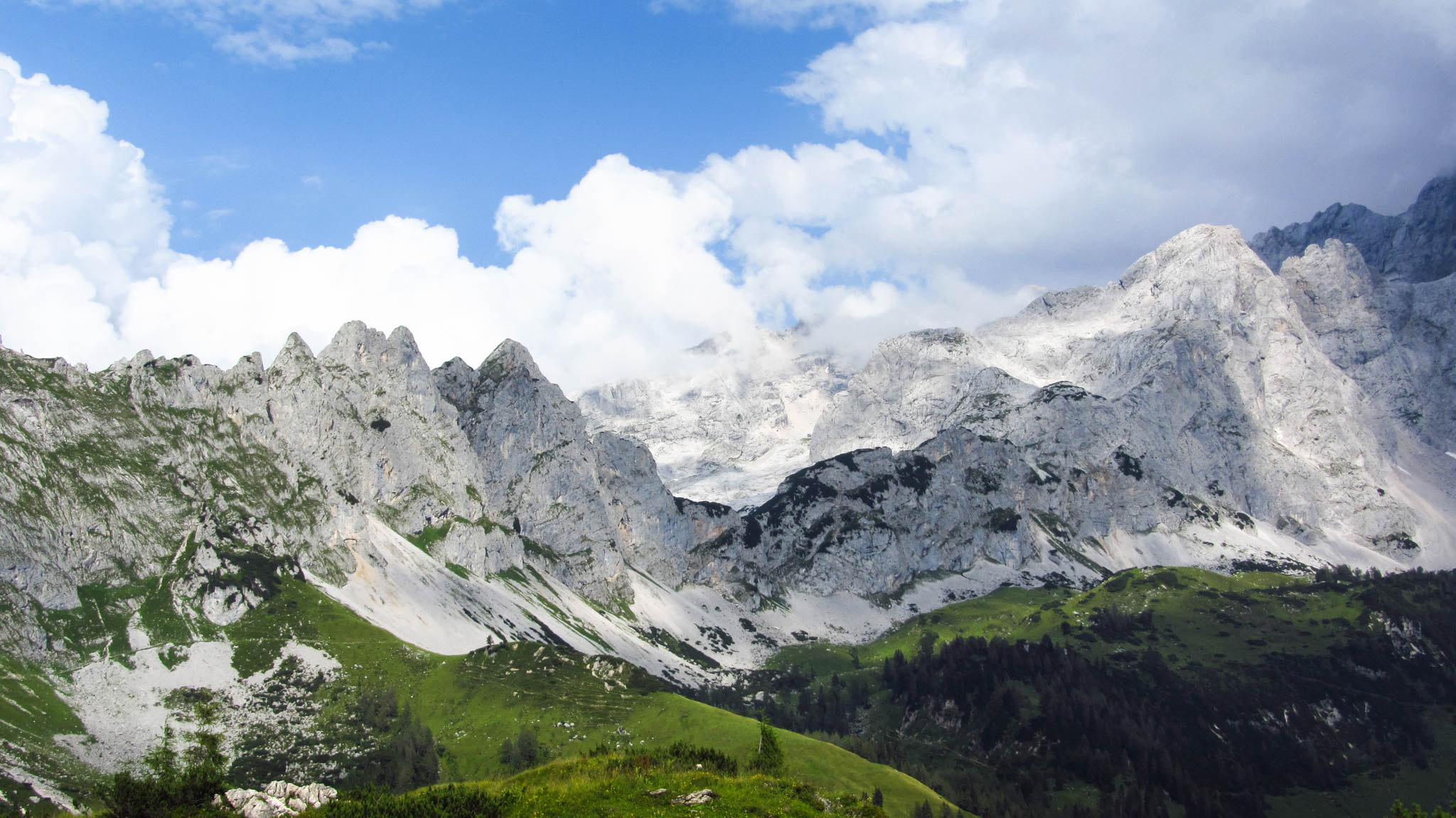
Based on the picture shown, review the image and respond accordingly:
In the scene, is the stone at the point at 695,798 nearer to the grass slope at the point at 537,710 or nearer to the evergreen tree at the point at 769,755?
the evergreen tree at the point at 769,755

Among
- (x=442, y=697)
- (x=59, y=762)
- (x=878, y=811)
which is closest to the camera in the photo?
(x=878, y=811)

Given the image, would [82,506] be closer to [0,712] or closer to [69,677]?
[69,677]

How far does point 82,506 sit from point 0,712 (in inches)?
2644

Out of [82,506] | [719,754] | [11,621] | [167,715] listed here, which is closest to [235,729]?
[167,715]

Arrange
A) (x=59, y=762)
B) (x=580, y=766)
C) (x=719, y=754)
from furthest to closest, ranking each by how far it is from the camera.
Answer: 1. (x=59, y=762)
2. (x=719, y=754)
3. (x=580, y=766)

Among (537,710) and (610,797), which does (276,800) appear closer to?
(610,797)

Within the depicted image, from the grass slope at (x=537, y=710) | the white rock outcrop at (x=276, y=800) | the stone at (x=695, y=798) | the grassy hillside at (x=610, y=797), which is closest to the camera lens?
the white rock outcrop at (x=276, y=800)

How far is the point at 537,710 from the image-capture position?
17388 centimetres

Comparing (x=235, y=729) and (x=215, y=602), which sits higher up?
(x=215, y=602)

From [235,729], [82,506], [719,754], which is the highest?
[82,506]

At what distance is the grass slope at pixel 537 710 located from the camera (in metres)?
155

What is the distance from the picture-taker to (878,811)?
69.3 m

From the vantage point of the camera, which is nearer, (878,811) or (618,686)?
(878,811)

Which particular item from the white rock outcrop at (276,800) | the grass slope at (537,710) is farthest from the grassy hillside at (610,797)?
the grass slope at (537,710)
